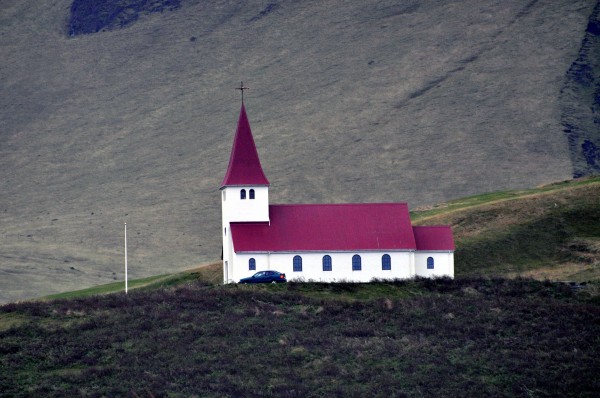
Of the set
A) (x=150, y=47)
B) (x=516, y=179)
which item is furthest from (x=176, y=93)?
(x=516, y=179)

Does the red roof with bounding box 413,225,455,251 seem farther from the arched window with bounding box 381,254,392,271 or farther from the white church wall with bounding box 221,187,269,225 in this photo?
the white church wall with bounding box 221,187,269,225

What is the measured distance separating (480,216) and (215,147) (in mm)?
64330

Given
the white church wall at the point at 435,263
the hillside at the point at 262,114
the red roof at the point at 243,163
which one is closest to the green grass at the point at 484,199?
the white church wall at the point at 435,263

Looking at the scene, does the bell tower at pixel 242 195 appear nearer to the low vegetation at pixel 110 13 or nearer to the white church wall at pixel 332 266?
the white church wall at pixel 332 266

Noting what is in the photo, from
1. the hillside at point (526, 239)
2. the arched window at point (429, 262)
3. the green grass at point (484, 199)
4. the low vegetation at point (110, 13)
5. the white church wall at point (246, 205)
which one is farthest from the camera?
the low vegetation at point (110, 13)

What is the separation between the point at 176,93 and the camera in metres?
161

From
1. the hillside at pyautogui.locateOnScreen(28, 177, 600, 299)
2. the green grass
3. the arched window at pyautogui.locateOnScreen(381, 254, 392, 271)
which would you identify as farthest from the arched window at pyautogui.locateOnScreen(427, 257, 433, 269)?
the green grass

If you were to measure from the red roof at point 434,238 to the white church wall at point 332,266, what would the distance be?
1730mm

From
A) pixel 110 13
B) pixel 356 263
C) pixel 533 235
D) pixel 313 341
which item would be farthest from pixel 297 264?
pixel 110 13

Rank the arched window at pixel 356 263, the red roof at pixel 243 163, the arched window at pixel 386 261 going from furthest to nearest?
the red roof at pixel 243 163
the arched window at pixel 386 261
the arched window at pixel 356 263

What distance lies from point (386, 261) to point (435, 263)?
313cm

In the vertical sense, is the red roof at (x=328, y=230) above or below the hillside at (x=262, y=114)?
below

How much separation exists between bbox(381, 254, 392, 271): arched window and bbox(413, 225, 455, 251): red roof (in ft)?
6.95

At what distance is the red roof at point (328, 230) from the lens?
212 feet
